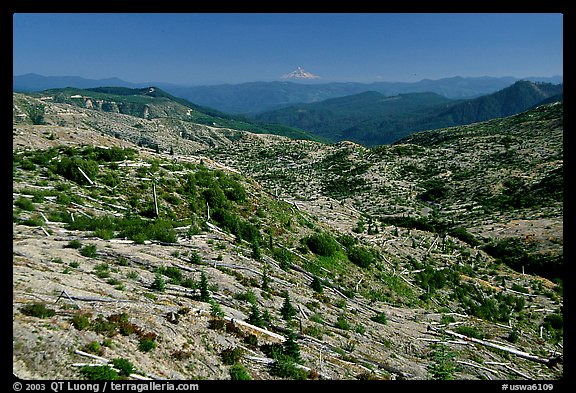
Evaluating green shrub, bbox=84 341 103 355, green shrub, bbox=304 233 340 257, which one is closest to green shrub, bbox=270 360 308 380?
green shrub, bbox=84 341 103 355

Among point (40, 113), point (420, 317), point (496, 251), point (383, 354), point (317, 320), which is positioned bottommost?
point (496, 251)

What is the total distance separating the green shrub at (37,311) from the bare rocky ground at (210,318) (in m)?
0.09

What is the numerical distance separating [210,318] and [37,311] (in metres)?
3.39

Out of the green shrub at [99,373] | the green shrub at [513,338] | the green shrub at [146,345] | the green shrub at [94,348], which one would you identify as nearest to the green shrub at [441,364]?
the green shrub at [513,338]

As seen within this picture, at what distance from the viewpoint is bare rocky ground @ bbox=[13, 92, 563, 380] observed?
5.84 m

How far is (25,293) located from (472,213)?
49875mm

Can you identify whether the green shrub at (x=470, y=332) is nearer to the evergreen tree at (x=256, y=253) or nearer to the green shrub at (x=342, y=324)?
the green shrub at (x=342, y=324)

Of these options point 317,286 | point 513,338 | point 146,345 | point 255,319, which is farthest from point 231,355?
point 513,338

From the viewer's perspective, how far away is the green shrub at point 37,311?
5.87m

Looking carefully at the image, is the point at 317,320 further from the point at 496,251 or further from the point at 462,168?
the point at 462,168

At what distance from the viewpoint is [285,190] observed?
6194 centimetres

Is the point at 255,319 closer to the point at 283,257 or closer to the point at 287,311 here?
the point at 287,311

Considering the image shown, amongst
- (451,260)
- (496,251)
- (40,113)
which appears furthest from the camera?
(40,113)
